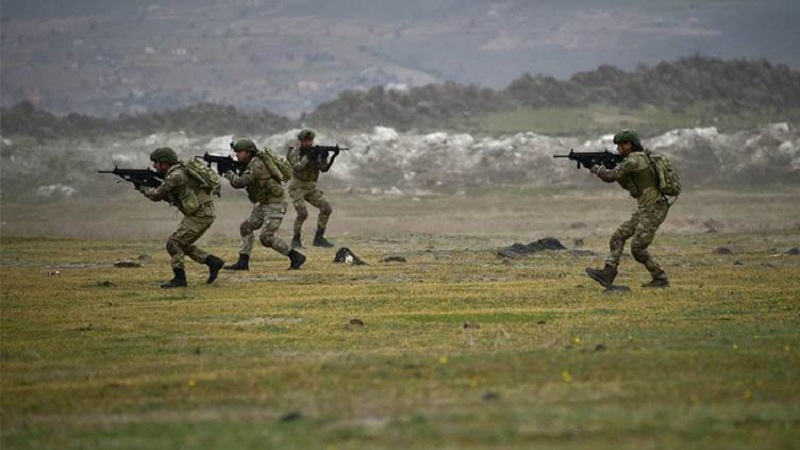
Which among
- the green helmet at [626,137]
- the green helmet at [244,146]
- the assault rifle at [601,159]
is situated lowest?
Result: the assault rifle at [601,159]

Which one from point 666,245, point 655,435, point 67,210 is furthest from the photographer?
point 67,210

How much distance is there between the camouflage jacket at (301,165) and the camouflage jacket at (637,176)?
1021 cm

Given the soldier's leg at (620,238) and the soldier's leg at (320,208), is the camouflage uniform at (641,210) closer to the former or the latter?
the soldier's leg at (620,238)

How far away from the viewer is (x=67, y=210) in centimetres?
5081

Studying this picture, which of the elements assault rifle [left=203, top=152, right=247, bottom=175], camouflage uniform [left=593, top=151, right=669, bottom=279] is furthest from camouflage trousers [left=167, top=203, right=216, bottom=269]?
camouflage uniform [left=593, top=151, right=669, bottom=279]

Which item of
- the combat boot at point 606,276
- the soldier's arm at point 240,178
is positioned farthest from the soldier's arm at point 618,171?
the soldier's arm at point 240,178

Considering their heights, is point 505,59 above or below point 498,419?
above

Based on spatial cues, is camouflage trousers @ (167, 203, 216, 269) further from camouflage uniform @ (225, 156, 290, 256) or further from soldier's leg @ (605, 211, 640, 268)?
soldier's leg @ (605, 211, 640, 268)

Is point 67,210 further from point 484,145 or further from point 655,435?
point 655,435

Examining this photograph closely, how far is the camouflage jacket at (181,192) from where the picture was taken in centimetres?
2409

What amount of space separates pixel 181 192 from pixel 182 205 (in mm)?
185

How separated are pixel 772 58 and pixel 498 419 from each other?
128 metres

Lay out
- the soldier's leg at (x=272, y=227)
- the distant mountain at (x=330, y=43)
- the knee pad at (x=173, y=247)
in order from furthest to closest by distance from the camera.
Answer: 1. the distant mountain at (x=330, y=43)
2. the soldier's leg at (x=272, y=227)
3. the knee pad at (x=173, y=247)

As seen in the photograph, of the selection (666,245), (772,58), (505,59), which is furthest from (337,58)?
(666,245)
